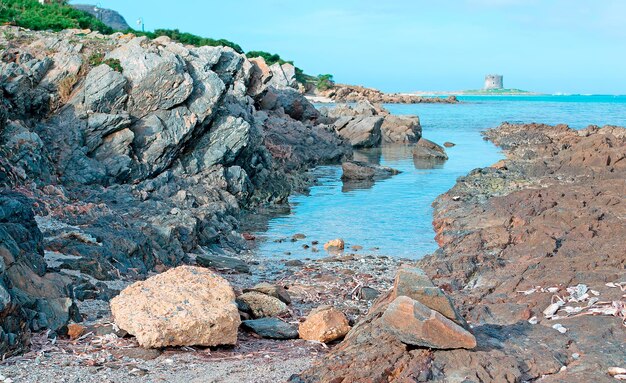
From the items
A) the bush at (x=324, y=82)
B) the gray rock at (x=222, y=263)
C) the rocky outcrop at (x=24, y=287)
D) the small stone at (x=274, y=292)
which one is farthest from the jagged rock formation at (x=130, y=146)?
the bush at (x=324, y=82)

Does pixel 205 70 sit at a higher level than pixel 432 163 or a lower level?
higher

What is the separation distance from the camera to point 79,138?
18.7 metres

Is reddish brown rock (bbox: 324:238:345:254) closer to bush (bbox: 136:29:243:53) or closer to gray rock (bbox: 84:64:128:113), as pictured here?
gray rock (bbox: 84:64:128:113)

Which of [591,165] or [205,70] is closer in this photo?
[205,70]

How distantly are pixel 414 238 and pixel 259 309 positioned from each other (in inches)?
347

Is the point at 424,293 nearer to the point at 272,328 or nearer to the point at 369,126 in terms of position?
the point at 272,328

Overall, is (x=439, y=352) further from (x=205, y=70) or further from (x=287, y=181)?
(x=287, y=181)

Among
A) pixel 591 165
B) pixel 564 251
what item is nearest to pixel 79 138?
pixel 564 251

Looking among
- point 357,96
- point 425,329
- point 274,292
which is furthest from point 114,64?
point 357,96

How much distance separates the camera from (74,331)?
28.0ft

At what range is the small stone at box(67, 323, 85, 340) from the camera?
8500mm

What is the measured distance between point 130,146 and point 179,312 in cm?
1192

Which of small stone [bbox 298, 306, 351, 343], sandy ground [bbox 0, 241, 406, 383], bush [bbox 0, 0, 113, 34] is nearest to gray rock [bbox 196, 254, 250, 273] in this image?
sandy ground [bbox 0, 241, 406, 383]

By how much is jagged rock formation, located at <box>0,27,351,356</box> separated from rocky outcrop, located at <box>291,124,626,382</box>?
5460 mm
